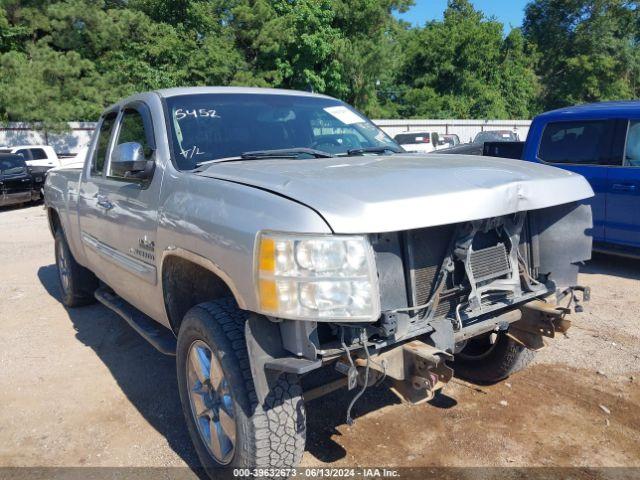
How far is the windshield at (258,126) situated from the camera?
3.56 metres

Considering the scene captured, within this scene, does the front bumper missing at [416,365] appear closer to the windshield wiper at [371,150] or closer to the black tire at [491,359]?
the black tire at [491,359]

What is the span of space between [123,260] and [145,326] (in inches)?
18.8

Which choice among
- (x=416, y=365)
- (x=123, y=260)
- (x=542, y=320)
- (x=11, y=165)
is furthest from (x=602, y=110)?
(x=11, y=165)

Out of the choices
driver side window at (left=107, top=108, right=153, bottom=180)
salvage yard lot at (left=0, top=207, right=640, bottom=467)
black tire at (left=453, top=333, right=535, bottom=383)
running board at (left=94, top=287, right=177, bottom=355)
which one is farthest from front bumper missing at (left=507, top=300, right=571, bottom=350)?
driver side window at (left=107, top=108, right=153, bottom=180)

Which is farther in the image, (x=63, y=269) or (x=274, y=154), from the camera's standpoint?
(x=63, y=269)

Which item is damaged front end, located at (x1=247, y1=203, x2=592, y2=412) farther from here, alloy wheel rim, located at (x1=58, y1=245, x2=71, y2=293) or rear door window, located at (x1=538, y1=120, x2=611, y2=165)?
rear door window, located at (x1=538, y1=120, x2=611, y2=165)

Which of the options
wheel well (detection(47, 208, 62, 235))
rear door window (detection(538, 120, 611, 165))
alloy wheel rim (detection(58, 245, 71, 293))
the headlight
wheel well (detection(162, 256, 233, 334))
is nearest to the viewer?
the headlight

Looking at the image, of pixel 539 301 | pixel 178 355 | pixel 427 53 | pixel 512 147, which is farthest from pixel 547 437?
pixel 427 53

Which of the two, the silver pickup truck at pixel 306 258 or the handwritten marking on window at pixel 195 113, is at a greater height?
the handwritten marking on window at pixel 195 113

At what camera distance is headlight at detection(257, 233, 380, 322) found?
231 cm

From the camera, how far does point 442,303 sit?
2832mm

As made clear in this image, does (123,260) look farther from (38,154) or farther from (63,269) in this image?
(38,154)

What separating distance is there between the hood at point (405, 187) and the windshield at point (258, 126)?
0.33 meters

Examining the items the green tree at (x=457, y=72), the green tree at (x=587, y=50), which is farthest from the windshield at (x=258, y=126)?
the green tree at (x=587, y=50)
